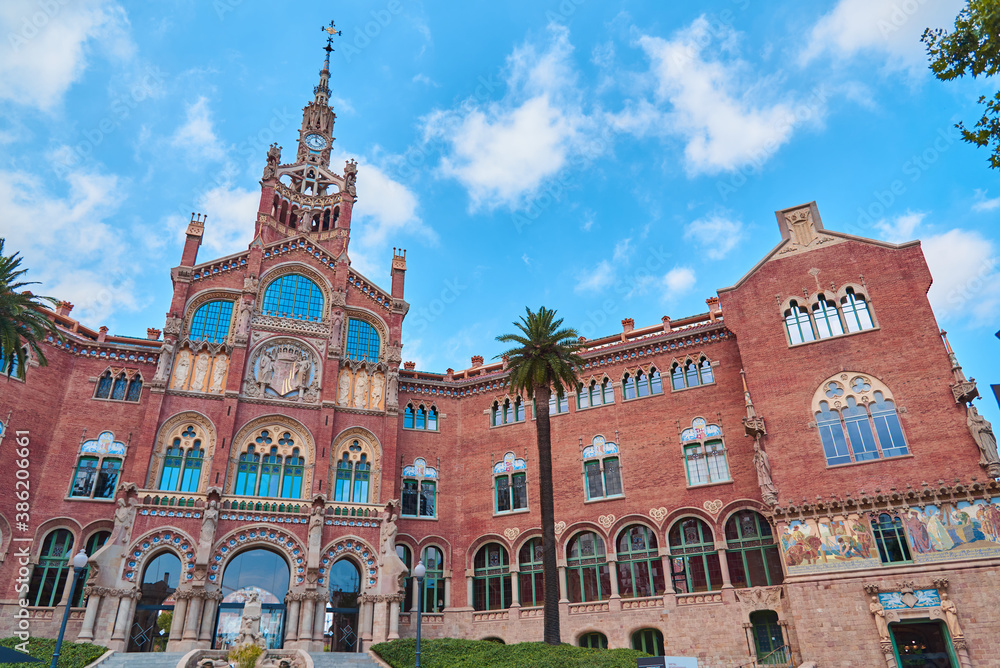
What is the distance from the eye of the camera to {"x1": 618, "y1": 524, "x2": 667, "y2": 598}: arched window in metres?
35.0

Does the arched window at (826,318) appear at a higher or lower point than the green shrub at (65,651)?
higher

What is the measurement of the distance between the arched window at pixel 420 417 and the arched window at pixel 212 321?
11.5 metres

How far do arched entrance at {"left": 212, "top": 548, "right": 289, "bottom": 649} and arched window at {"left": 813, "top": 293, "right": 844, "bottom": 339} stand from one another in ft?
96.0

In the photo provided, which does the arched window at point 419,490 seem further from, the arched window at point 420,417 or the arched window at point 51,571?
the arched window at point 51,571

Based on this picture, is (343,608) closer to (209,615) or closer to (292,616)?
(292,616)

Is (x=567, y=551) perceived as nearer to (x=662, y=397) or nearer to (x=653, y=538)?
(x=653, y=538)

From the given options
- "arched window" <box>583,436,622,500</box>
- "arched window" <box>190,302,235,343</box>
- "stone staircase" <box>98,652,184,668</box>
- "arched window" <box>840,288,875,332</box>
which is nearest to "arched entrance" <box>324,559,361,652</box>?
"stone staircase" <box>98,652,184,668</box>

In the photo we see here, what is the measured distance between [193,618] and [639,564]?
21.7 meters

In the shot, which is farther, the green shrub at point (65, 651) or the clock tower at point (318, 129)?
the clock tower at point (318, 129)

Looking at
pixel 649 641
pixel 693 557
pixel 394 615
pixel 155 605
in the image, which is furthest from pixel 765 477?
pixel 155 605

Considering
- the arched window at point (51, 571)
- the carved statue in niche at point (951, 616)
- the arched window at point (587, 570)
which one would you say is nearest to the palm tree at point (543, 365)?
the arched window at point (587, 570)

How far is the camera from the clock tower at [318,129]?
5250cm

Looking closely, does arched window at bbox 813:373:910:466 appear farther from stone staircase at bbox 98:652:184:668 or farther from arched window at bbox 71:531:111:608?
arched window at bbox 71:531:111:608

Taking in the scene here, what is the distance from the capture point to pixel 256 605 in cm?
2833
